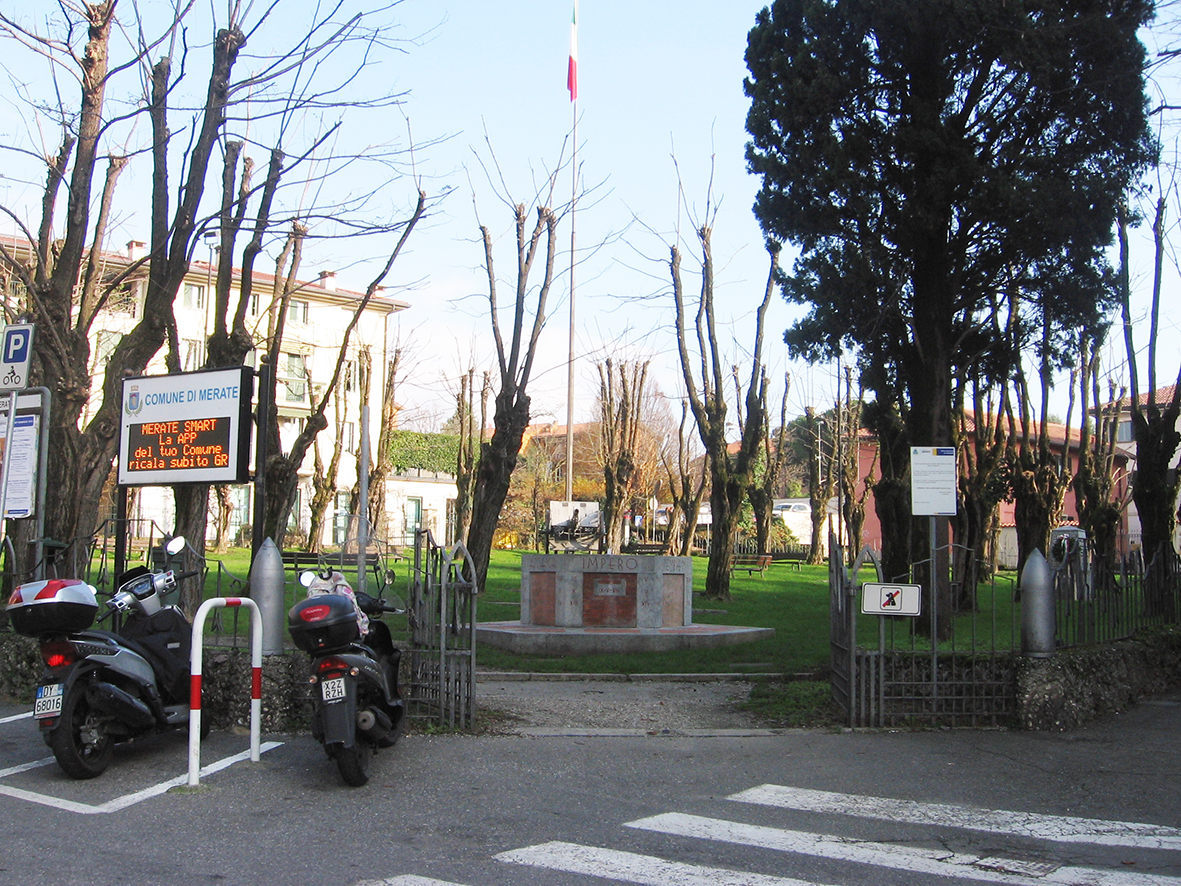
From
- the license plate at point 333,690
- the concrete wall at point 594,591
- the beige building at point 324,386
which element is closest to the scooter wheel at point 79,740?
the license plate at point 333,690

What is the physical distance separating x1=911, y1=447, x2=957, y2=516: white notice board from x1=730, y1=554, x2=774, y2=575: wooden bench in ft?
70.0

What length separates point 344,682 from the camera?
6.26 metres

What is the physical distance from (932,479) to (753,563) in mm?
23811

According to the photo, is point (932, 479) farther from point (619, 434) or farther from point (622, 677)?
point (619, 434)

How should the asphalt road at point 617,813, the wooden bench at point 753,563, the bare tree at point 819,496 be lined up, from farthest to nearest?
the bare tree at point 819,496
the wooden bench at point 753,563
the asphalt road at point 617,813

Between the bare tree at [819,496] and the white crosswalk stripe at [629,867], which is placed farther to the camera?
the bare tree at [819,496]

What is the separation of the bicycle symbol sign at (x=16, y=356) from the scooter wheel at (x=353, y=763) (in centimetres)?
522

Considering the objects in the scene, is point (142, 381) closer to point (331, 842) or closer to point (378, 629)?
point (378, 629)

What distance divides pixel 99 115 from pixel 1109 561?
11038 millimetres

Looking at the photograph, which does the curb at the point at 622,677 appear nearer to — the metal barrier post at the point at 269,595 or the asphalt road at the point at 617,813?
the asphalt road at the point at 617,813

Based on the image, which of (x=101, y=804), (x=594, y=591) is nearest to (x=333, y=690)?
(x=101, y=804)

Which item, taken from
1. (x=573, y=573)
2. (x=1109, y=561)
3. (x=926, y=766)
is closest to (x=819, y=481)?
(x=573, y=573)

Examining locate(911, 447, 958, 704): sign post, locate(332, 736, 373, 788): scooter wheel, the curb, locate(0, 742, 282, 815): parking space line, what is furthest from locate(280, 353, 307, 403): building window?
locate(332, 736, 373, 788): scooter wheel

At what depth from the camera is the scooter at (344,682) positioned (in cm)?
622
